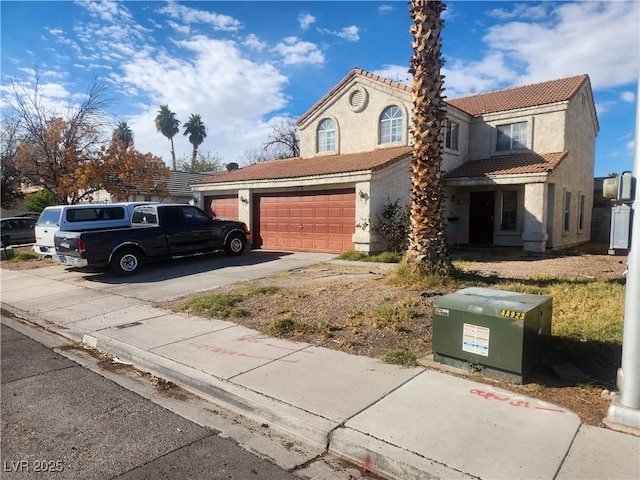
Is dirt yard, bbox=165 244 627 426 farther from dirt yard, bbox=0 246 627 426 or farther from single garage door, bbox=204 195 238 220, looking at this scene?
single garage door, bbox=204 195 238 220

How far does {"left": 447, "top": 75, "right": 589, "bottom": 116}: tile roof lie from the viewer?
705 inches

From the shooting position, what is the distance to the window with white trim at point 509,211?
17.7 m

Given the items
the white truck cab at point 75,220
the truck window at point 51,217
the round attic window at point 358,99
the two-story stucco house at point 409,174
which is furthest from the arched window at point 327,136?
the truck window at point 51,217

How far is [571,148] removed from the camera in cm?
1817

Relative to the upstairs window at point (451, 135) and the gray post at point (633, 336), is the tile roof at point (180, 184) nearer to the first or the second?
the upstairs window at point (451, 135)

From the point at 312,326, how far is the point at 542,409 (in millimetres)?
3440

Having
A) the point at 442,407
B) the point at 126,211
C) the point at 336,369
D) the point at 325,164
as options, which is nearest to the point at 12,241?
the point at 126,211

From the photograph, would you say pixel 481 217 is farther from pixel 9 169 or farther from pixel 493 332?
pixel 9 169

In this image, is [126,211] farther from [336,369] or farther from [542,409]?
[542,409]

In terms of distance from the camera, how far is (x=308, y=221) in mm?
16312

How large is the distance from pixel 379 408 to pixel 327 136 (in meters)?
17.0

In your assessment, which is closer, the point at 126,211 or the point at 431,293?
the point at 431,293

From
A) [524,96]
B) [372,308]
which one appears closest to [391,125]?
[524,96]

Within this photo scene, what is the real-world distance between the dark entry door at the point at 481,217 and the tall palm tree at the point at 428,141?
1057 centimetres
